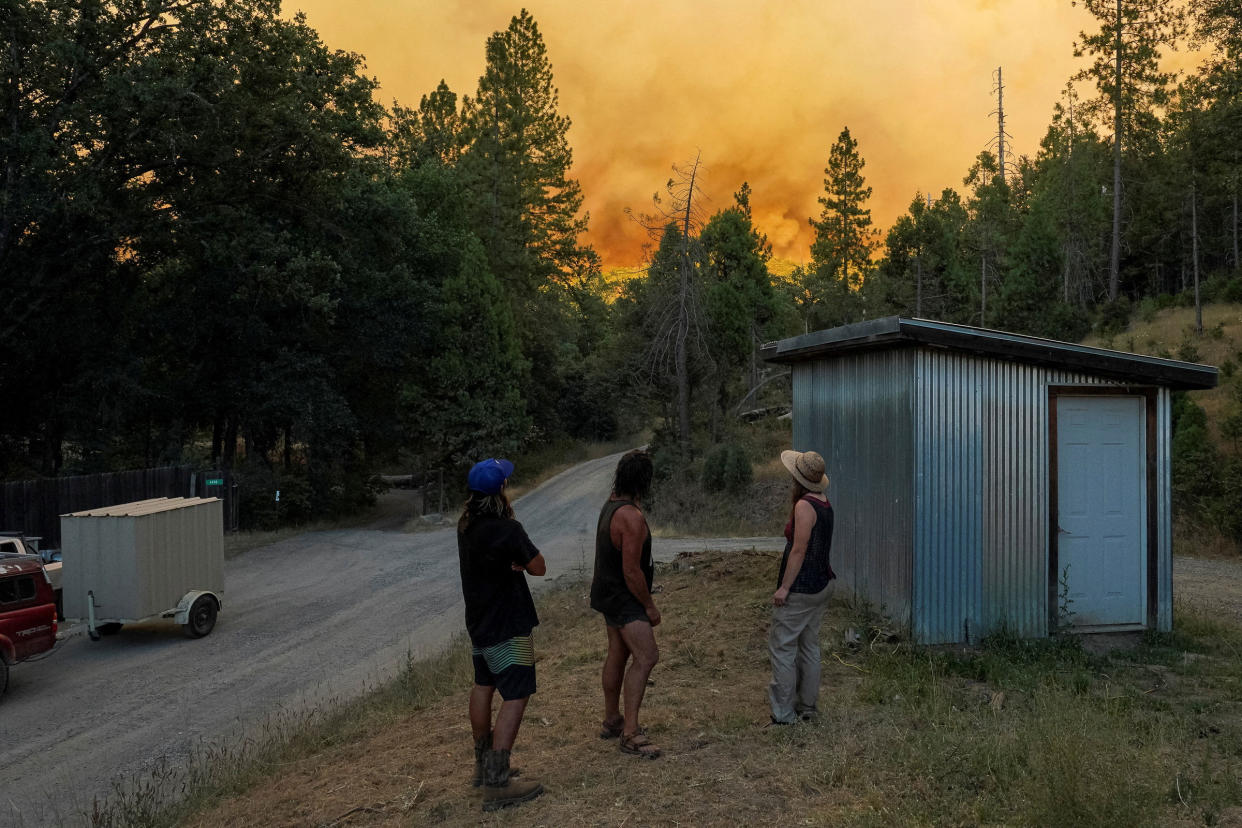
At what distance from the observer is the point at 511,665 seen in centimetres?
498

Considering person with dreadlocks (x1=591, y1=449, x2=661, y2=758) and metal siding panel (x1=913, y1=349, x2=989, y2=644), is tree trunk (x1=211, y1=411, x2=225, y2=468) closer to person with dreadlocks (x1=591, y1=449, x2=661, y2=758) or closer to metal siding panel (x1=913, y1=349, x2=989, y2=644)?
metal siding panel (x1=913, y1=349, x2=989, y2=644)

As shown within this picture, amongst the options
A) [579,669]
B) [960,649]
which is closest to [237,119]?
[579,669]

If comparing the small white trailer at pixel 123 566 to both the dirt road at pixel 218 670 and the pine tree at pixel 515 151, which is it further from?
the pine tree at pixel 515 151

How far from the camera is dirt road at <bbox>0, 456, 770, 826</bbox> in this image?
25.8 ft

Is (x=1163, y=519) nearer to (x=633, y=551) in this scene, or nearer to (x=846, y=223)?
(x=633, y=551)

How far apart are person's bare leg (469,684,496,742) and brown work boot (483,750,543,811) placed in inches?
6.6

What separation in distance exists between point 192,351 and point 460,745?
2500cm

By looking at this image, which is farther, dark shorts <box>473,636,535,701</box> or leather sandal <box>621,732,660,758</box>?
leather sandal <box>621,732,660,758</box>

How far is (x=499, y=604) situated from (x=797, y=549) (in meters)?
2.09

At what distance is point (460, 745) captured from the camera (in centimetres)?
635

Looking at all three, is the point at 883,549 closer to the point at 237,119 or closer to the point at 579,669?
the point at 579,669

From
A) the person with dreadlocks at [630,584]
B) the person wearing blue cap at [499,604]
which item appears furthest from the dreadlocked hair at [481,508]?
the person with dreadlocks at [630,584]

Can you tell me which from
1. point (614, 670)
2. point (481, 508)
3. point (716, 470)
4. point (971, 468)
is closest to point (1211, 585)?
point (971, 468)

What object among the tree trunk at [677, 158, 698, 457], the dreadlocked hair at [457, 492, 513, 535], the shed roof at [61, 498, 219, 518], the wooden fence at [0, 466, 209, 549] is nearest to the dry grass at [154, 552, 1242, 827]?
the dreadlocked hair at [457, 492, 513, 535]
